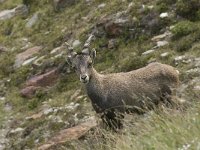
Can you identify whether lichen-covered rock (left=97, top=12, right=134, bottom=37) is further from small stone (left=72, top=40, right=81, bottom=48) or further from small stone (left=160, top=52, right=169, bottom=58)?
small stone (left=160, top=52, right=169, bottom=58)

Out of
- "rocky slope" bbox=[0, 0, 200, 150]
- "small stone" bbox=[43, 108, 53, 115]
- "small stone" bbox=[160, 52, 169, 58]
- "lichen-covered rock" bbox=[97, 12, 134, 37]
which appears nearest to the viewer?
"rocky slope" bbox=[0, 0, 200, 150]

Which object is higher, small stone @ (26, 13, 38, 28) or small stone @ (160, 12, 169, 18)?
small stone @ (160, 12, 169, 18)

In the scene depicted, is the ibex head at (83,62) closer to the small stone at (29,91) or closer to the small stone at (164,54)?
the small stone at (164,54)

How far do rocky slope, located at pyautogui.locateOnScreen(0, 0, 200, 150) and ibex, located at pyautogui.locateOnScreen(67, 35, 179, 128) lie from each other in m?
0.42

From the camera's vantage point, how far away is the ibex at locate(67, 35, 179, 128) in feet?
43.5

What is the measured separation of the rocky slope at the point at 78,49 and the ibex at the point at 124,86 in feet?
1.37

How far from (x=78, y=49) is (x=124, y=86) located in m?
7.19

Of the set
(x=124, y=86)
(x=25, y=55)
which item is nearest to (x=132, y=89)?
(x=124, y=86)

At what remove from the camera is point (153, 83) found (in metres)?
13.5

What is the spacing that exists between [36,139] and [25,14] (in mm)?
13006

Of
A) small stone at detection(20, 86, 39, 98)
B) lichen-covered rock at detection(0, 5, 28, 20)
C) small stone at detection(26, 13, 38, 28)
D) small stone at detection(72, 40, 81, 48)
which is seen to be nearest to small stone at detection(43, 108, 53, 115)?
small stone at detection(20, 86, 39, 98)

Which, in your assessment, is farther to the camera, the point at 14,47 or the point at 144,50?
the point at 14,47

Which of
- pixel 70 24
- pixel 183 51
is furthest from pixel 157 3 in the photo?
pixel 70 24

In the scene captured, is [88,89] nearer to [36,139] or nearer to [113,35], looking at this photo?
[36,139]
